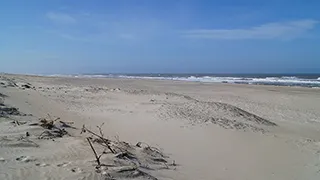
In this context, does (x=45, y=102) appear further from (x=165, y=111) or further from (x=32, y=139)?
(x=32, y=139)

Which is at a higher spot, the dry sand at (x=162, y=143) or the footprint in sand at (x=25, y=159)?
the footprint in sand at (x=25, y=159)

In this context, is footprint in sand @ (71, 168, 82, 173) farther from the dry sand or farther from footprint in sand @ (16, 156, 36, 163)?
footprint in sand @ (16, 156, 36, 163)

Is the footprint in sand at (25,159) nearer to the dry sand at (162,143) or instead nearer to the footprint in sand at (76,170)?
the dry sand at (162,143)

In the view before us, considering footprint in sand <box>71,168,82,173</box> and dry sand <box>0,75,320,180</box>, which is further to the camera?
dry sand <box>0,75,320,180</box>

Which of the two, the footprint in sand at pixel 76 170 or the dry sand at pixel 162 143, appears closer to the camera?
the footprint in sand at pixel 76 170

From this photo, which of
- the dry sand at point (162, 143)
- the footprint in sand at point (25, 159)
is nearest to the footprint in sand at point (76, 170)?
the dry sand at point (162, 143)

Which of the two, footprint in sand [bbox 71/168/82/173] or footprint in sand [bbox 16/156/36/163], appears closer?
footprint in sand [bbox 71/168/82/173]

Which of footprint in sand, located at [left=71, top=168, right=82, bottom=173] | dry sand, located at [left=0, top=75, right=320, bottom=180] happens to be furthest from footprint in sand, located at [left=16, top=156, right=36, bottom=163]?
footprint in sand, located at [left=71, top=168, right=82, bottom=173]

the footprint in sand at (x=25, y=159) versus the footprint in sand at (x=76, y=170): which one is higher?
the footprint in sand at (x=25, y=159)

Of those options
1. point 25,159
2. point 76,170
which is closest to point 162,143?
point 76,170

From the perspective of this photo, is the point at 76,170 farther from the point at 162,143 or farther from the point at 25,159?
the point at 162,143

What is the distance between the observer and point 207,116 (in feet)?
33.9

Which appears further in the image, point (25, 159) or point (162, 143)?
point (162, 143)

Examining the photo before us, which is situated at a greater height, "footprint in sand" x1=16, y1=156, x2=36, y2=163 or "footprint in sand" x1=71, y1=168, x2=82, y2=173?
"footprint in sand" x1=16, y1=156, x2=36, y2=163
